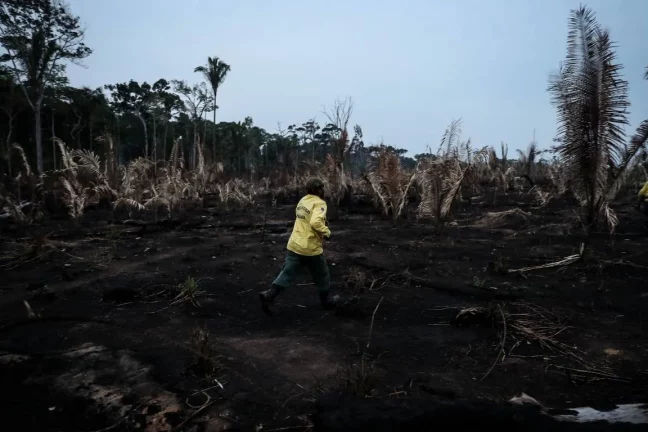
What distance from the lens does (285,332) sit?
14.1 feet

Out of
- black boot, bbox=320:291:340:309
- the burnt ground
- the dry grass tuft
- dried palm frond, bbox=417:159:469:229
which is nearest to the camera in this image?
the burnt ground

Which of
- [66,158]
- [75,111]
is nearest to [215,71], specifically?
[75,111]

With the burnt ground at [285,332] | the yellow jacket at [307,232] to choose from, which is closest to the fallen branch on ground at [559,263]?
the burnt ground at [285,332]

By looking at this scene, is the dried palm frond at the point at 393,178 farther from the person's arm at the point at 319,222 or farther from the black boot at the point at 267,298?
the black boot at the point at 267,298

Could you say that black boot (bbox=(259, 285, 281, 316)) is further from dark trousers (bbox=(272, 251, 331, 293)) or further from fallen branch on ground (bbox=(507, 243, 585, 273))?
fallen branch on ground (bbox=(507, 243, 585, 273))

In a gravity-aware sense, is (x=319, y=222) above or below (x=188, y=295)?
above

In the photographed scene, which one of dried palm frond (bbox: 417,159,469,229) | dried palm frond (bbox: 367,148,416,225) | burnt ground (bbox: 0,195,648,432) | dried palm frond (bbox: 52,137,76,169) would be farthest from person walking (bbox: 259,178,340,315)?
dried palm frond (bbox: 52,137,76,169)

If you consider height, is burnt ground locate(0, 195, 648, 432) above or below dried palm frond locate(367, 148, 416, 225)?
below

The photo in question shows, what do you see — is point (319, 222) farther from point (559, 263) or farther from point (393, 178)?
point (393, 178)

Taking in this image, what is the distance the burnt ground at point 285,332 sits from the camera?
2.93 meters

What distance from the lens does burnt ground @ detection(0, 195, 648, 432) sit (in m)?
2.93

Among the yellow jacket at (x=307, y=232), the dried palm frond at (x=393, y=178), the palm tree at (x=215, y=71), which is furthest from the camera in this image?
the palm tree at (x=215, y=71)

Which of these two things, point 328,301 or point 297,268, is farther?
point 328,301

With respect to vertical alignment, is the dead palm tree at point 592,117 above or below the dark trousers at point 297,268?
above
